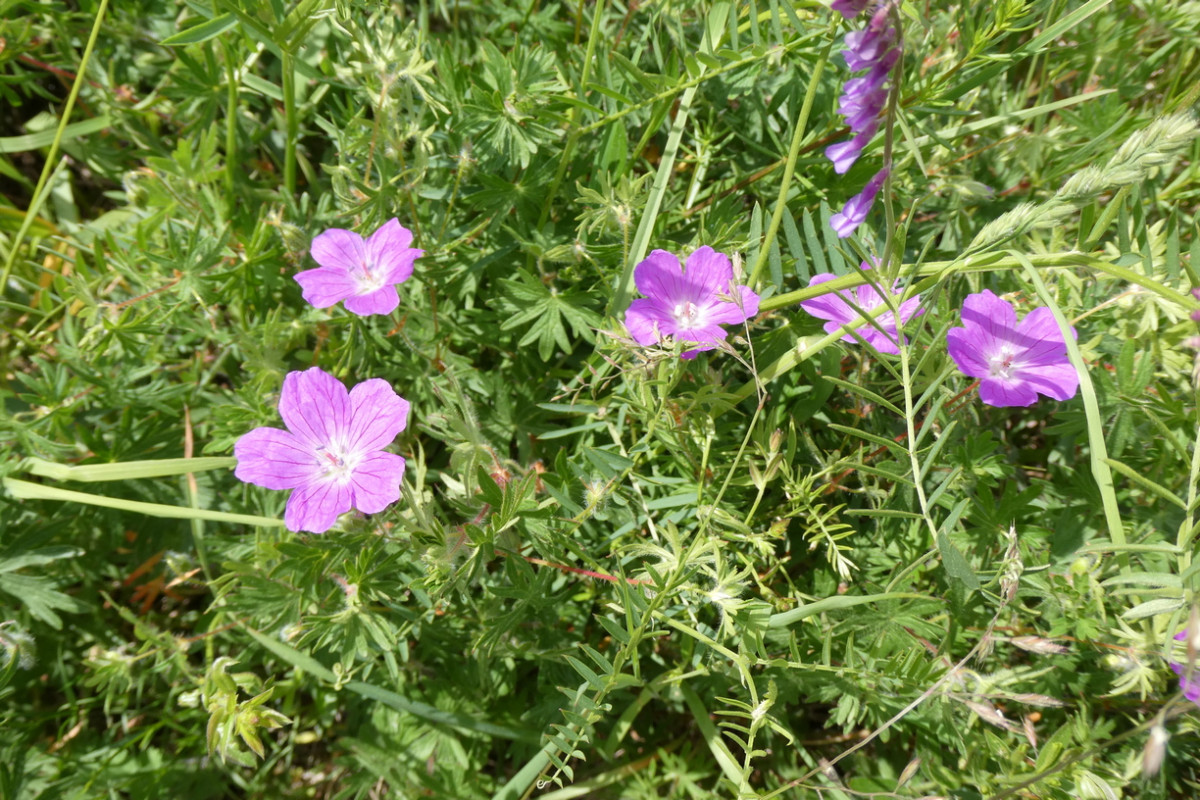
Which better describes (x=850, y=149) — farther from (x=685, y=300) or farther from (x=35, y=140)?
(x=35, y=140)

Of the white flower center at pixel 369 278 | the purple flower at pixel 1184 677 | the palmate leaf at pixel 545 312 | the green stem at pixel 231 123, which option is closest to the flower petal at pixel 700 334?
the palmate leaf at pixel 545 312

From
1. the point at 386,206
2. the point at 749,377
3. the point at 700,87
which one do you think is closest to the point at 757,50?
the point at 700,87

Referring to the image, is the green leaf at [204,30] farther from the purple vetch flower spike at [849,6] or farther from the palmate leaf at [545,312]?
the purple vetch flower spike at [849,6]

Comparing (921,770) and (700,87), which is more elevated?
(700,87)

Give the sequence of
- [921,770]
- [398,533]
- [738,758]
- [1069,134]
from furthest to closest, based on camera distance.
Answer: [1069,134]
[738,758]
[921,770]
[398,533]

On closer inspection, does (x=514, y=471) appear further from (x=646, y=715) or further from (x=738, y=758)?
(x=738, y=758)

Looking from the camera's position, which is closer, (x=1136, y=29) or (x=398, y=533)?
(x=398, y=533)

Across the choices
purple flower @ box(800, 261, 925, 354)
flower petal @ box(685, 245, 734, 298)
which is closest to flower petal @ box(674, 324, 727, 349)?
flower petal @ box(685, 245, 734, 298)

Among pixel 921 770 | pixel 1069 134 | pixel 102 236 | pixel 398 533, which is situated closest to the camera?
pixel 398 533
